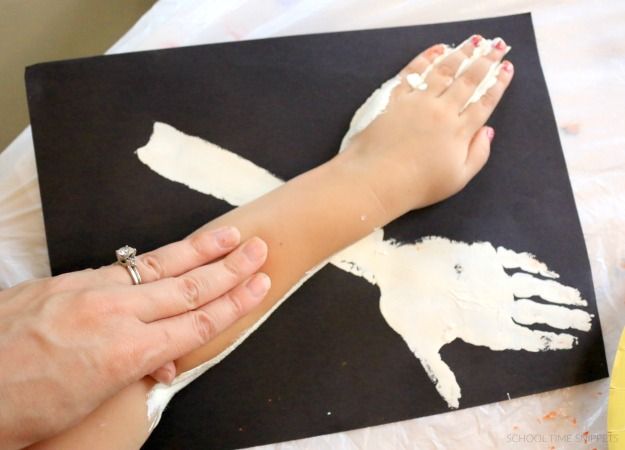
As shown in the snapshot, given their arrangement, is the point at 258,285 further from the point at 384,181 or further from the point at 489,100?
the point at 489,100

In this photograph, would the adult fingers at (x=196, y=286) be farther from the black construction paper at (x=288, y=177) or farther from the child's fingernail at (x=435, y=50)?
the child's fingernail at (x=435, y=50)

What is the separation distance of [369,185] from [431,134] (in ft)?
0.39

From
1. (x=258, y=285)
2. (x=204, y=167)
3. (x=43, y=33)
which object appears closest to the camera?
(x=258, y=285)

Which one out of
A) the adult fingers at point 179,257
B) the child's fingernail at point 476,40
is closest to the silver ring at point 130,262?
the adult fingers at point 179,257

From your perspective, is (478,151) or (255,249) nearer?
(255,249)

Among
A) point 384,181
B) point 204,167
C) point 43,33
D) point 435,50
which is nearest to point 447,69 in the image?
point 435,50

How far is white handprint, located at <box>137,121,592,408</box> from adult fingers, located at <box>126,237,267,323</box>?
4.7 inches

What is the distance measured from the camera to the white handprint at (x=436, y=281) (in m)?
0.73

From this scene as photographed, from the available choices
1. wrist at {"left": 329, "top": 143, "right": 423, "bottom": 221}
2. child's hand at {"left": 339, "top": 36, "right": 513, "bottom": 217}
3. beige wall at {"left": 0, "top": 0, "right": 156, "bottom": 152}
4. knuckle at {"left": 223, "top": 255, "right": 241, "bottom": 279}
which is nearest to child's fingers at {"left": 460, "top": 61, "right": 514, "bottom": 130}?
child's hand at {"left": 339, "top": 36, "right": 513, "bottom": 217}

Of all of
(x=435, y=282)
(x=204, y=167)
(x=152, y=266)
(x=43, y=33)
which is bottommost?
(x=435, y=282)

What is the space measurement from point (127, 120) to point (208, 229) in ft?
0.66

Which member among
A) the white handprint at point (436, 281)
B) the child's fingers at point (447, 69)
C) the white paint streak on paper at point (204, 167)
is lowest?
the white handprint at point (436, 281)

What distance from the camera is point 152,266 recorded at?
2.11 feet

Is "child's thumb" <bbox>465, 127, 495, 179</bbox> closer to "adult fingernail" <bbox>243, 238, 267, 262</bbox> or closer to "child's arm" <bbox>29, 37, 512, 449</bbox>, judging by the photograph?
"child's arm" <bbox>29, 37, 512, 449</bbox>
